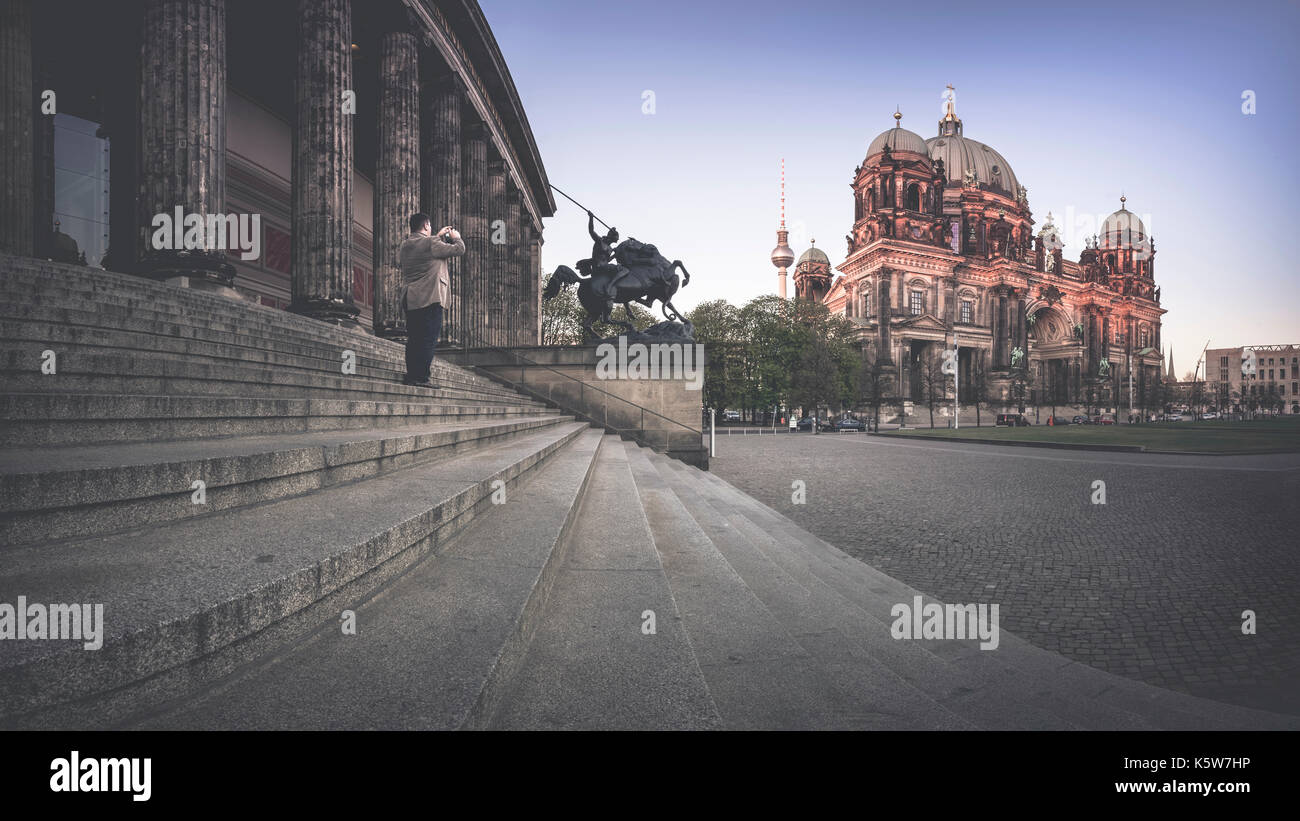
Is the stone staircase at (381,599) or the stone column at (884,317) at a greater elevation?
the stone column at (884,317)

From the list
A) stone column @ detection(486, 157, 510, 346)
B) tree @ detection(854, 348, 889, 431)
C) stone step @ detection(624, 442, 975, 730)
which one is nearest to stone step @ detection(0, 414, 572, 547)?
stone step @ detection(624, 442, 975, 730)

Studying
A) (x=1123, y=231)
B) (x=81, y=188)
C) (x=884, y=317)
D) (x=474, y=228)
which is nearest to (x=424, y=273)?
(x=474, y=228)

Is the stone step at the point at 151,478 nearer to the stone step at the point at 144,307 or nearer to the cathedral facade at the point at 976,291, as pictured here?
the stone step at the point at 144,307

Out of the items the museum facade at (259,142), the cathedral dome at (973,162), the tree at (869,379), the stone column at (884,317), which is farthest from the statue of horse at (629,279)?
the cathedral dome at (973,162)

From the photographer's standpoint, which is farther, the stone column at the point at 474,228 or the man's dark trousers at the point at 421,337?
the stone column at the point at 474,228

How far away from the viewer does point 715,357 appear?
2132 inches

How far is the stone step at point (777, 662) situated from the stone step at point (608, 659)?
0.25m

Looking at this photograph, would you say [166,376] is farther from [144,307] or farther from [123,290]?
[123,290]

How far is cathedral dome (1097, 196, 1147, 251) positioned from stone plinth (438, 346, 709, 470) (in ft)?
431

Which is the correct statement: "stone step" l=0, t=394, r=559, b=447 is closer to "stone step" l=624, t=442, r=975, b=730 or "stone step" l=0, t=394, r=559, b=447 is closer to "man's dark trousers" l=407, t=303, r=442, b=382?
"man's dark trousers" l=407, t=303, r=442, b=382

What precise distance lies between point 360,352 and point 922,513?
975 centimetres

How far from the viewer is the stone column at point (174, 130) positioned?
9.23 metres
